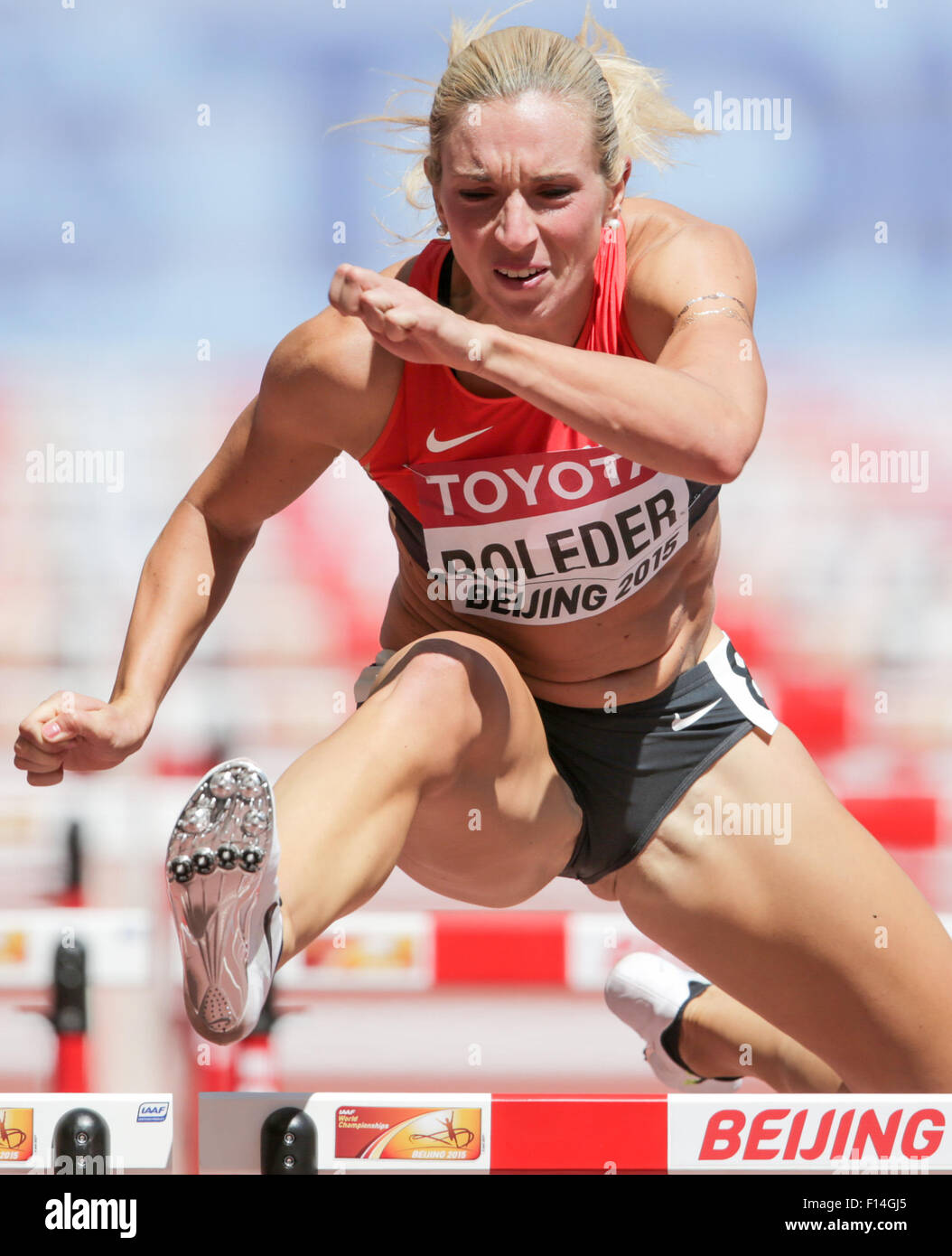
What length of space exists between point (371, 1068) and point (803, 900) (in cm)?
145

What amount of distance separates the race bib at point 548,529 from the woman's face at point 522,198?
0.17m

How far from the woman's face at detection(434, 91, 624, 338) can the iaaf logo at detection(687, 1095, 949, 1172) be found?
0.88 meters

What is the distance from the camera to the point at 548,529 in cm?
143

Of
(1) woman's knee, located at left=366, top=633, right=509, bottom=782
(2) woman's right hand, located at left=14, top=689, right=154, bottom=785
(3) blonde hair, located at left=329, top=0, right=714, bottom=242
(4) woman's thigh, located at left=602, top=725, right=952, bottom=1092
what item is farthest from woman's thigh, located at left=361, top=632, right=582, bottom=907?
(3) blonde hair, located at left=329, top=0, right=714, bottom=242

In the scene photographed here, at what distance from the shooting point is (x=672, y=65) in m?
3.27

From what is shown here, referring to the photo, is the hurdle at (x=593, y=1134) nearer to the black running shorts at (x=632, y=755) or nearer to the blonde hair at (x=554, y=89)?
the black running shorts at (x=632, y=755)

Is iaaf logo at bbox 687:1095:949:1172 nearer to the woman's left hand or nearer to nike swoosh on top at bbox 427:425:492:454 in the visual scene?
nike swoosh on top at bbox 427:425:492:454

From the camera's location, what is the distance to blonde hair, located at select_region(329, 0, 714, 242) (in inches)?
51.8

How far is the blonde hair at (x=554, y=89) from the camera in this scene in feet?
4.32

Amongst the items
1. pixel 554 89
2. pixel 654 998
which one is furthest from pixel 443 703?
pixel 654 998

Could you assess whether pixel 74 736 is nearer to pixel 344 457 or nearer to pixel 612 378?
pixel 612 378

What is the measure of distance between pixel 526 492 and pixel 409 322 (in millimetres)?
394

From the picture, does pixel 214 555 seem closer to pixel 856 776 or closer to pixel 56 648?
pixel 56 648

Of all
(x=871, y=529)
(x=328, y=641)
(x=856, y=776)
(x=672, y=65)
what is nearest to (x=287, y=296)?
(x=328, y=641)
